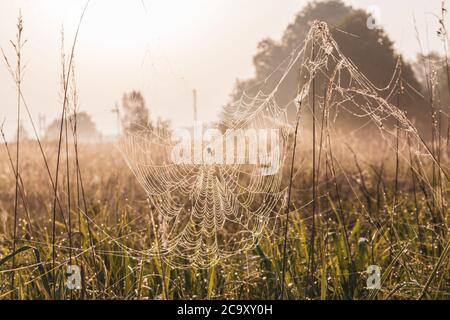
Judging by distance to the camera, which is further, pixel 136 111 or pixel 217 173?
pixel 217 173

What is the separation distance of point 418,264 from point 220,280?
101 cm

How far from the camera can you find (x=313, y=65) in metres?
2.01
